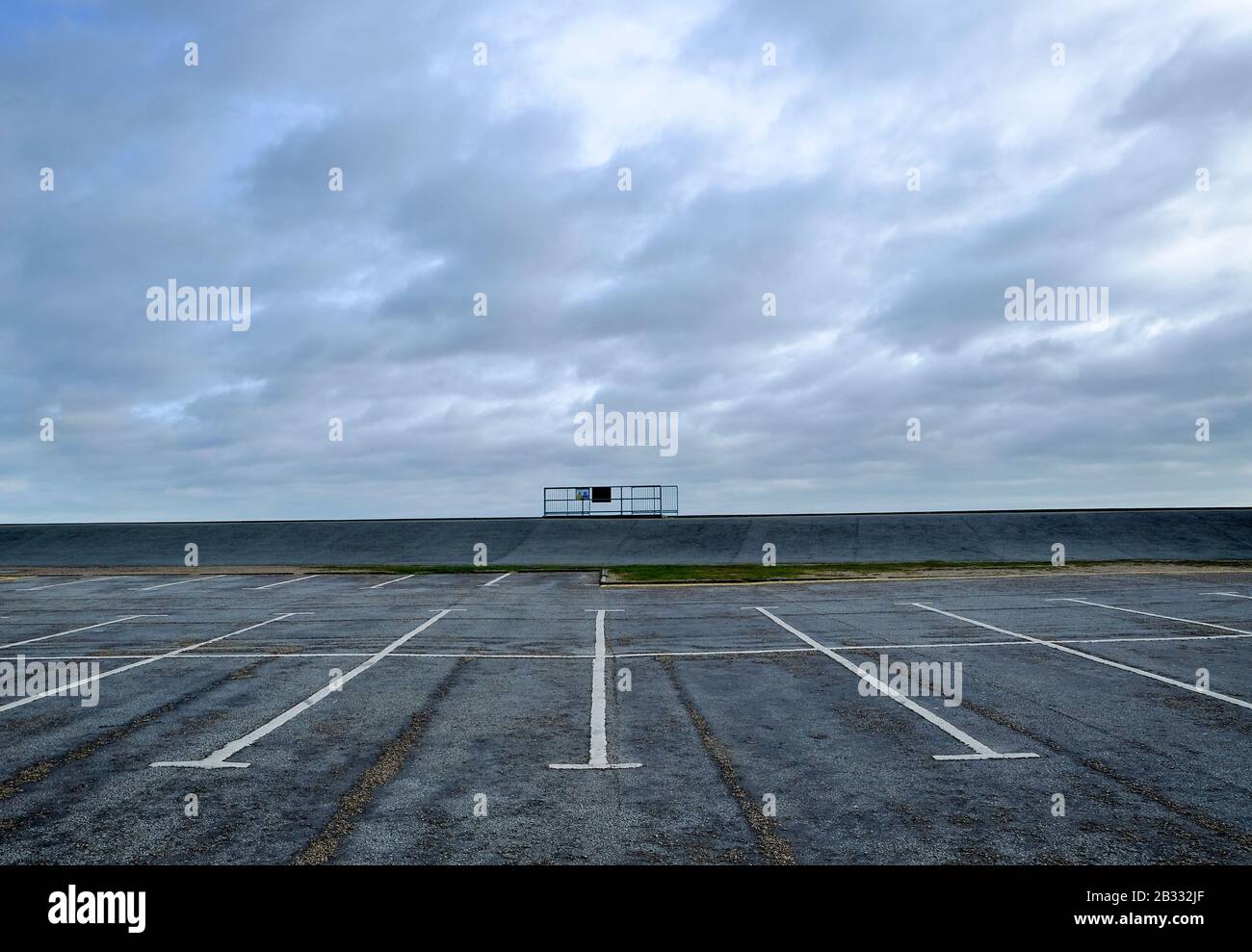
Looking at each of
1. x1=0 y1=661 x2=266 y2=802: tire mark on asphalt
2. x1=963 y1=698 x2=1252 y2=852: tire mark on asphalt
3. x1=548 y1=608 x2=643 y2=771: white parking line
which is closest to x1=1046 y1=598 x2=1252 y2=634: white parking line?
x1=963 y1=698 x2=1252 y2=852: tire mark on asphalt

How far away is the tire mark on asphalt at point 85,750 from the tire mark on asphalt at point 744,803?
228 inches

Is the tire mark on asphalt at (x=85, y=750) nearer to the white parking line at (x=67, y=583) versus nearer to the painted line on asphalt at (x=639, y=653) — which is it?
the painted line on asphalt at (x=639, y=653)

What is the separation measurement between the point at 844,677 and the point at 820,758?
430cm

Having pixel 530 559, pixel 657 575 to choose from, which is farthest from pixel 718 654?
pixel 530 559

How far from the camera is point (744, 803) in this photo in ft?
20.4

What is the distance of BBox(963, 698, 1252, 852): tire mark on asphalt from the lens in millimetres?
5520

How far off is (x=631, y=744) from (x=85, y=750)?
5336 millimetres

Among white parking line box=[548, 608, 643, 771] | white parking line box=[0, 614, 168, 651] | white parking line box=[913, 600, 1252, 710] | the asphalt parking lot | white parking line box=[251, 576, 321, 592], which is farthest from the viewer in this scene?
white parking line box=[251, 576, 321, 592]

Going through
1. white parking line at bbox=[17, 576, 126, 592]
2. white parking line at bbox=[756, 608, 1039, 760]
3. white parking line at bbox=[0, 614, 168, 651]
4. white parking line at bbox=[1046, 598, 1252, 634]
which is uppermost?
white parking line at bbox=[756, 608, 1039, 760]

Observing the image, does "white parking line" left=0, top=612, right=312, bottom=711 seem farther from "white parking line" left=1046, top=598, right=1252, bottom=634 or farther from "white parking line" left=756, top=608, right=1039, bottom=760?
"white parking line" left=1046, top=598, right=1252, bottom=634

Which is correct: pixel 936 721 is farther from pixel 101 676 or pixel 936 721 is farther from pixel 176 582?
pixel 176 582

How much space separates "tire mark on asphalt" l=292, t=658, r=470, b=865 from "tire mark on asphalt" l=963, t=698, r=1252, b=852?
5.96m

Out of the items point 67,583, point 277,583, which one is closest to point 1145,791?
point 277,583
